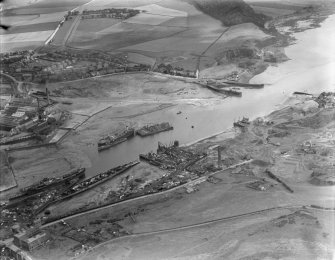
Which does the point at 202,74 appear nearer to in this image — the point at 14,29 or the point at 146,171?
the point at 14,29

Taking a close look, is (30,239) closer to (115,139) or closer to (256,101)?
(115,139)

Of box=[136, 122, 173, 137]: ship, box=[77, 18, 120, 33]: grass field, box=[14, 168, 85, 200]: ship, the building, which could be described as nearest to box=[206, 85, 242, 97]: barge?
box=[136, 122, 173, 137]: ship

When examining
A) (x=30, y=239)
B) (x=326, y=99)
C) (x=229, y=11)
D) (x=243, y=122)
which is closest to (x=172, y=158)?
(x=243, y=122)

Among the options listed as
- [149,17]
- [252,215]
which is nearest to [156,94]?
[149,17]

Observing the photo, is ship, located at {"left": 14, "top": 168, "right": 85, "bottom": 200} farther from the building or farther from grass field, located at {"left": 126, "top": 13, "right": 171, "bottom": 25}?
grass field, located at {"left": 126, "top": 13, "right": 171, "bottom": 25}

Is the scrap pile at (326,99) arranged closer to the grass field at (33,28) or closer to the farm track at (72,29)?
the farm track at (72,29)

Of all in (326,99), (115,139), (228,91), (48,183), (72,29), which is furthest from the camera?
(72,29)
